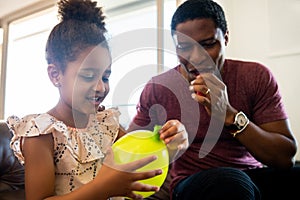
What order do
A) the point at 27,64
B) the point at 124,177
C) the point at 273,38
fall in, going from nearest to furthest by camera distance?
the point at 124,177, the point at 273,38, the point at 27,64

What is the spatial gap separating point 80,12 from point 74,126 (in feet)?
1.04

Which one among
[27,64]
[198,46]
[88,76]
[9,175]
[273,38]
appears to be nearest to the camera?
[88,76]

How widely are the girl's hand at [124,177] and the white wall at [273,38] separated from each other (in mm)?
1313

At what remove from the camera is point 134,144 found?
0.64 m

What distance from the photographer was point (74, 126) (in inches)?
34.9

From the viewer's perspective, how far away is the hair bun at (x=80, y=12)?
3.02ft

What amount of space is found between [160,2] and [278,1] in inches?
29.7

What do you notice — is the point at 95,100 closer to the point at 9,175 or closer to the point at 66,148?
the point at 66,148

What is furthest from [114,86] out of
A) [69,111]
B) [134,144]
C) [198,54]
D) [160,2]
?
[160,2]

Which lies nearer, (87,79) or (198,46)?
(87,79)

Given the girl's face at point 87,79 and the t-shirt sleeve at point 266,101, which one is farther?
the t-shirt sleeve at point 266,101

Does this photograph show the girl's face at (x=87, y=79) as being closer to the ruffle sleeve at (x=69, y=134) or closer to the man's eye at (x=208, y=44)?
the ruffle sleeve at (x=69, y=134)

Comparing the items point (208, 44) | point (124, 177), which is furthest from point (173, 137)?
point (208, 44)

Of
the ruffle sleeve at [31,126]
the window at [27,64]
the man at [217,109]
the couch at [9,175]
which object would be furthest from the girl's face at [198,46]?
the window at [27,64]
